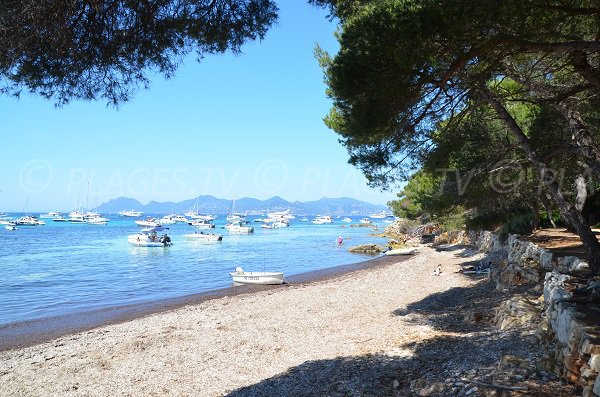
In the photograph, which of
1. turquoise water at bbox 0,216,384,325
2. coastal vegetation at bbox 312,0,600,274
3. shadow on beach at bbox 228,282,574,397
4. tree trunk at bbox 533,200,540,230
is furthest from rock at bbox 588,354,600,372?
tree trunk at bbox 533,200,540,230

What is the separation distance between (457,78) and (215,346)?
7.34 m

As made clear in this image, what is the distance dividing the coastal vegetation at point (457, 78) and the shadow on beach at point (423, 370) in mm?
2478

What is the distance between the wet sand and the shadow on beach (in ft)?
0.63

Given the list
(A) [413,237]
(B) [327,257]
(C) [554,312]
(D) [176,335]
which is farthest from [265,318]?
(A) [413,237]

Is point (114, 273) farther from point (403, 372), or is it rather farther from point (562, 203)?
point (562, 203)

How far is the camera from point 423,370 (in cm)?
573

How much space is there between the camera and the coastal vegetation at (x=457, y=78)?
4738mm

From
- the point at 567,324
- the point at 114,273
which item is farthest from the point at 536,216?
the point at 114,273

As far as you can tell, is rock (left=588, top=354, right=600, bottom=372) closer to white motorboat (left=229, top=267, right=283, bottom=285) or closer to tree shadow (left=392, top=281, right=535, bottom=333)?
tree shadow (left=392, top=281, right=535, bottom=333)

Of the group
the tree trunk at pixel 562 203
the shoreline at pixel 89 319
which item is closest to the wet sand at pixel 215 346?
the shoreline at pixel 89 319

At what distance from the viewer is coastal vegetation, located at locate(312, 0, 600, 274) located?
474 cm

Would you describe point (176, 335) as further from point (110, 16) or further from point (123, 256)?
point (123, 256)

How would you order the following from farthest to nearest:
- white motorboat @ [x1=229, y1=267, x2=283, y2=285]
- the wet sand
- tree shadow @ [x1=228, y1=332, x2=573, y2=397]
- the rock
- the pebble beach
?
white motorboat @ [x1=229, y1=267, x2=283, y2=285], the wet sand, the pebble beach, tree shadow @ [x1=228, y1=332, x2=573, y2=397], the rock

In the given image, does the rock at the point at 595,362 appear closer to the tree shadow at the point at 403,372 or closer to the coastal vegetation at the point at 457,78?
the tree shadow at the point at 403,372
